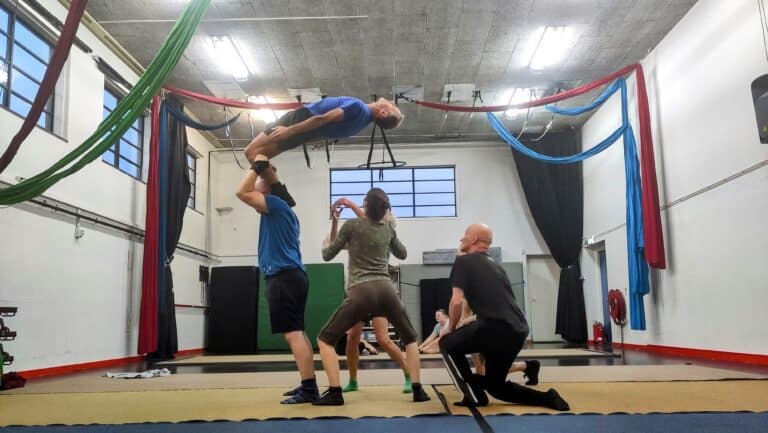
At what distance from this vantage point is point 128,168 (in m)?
8.02

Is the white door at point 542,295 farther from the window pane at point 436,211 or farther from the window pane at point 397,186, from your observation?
the window pane at point 397,186

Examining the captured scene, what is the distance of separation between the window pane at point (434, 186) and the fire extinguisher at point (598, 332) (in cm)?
377

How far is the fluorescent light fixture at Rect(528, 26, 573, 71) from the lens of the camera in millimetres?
7167

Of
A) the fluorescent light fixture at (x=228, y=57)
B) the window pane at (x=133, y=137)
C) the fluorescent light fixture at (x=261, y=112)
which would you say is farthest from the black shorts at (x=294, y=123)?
the fluorescent light fixture at (x=261, y=112)

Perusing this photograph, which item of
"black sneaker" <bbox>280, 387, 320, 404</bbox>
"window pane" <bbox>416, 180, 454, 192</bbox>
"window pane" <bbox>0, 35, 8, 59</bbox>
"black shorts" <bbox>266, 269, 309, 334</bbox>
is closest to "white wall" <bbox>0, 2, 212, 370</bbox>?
"window pane" <bbox>0, 35, 8, 59</bbox>

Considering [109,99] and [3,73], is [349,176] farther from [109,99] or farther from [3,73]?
[3,73]

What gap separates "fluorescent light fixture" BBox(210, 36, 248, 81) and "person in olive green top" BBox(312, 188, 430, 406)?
493 centimetres

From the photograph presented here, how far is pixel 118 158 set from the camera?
7.72 meters

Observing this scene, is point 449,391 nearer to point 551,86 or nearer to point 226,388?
point 226,388

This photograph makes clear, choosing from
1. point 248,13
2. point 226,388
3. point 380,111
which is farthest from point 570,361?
point 248,13

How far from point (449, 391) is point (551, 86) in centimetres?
656

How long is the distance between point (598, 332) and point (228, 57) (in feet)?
24.5

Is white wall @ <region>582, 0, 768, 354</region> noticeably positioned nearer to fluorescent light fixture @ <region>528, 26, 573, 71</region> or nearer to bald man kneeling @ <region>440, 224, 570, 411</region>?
fluorescent light fixture @ <region>528, 26, 573, 71</region>

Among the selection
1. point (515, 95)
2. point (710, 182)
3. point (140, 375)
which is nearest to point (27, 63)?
point (140, 375)
